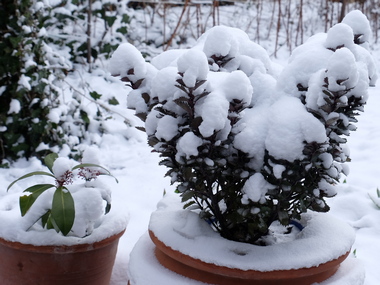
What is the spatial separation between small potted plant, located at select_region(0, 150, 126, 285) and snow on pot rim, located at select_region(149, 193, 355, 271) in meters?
0.21

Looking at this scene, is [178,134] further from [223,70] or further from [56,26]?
[56,26]

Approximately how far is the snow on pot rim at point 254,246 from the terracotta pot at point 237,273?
1 centimetres

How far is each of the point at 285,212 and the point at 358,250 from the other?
3.35 feet

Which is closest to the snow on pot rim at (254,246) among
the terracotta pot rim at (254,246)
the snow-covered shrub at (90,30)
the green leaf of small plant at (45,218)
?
the terracotta pot rim at (254,246)

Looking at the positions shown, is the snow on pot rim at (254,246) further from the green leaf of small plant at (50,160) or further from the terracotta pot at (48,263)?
the green leaf of small plant at (50,160)

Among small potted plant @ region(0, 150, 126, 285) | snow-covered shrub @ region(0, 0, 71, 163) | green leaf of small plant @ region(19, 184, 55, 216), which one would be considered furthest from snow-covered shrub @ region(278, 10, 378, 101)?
snow-covered shrub @ region(0, 0, 71, 163)

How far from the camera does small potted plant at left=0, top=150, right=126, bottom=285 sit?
144 centimetres

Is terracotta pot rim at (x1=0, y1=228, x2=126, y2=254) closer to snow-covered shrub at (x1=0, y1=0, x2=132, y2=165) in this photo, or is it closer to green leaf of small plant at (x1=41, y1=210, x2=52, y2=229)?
green leaf of small plant at (x1=41, y1=210, x2=52, y2=229)

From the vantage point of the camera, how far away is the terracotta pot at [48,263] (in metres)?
1.46

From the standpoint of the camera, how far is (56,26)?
4320 mm

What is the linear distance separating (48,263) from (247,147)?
74 cm

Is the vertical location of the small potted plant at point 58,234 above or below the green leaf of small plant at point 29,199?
below

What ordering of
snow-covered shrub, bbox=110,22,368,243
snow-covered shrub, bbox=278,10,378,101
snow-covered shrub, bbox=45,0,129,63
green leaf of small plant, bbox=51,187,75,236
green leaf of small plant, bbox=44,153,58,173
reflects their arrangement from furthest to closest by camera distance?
snow-covered shrub, bbox=45,0,129,63 → green leaf of small plant, bbox=44,153,58,173 → green leaf of small plant, bbox=51,187,75,236 → snow-covered shrub, bbox=278,10,378,101 → snow-covered shrub, bbox=110,22,368,243

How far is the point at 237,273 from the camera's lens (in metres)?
1.20
